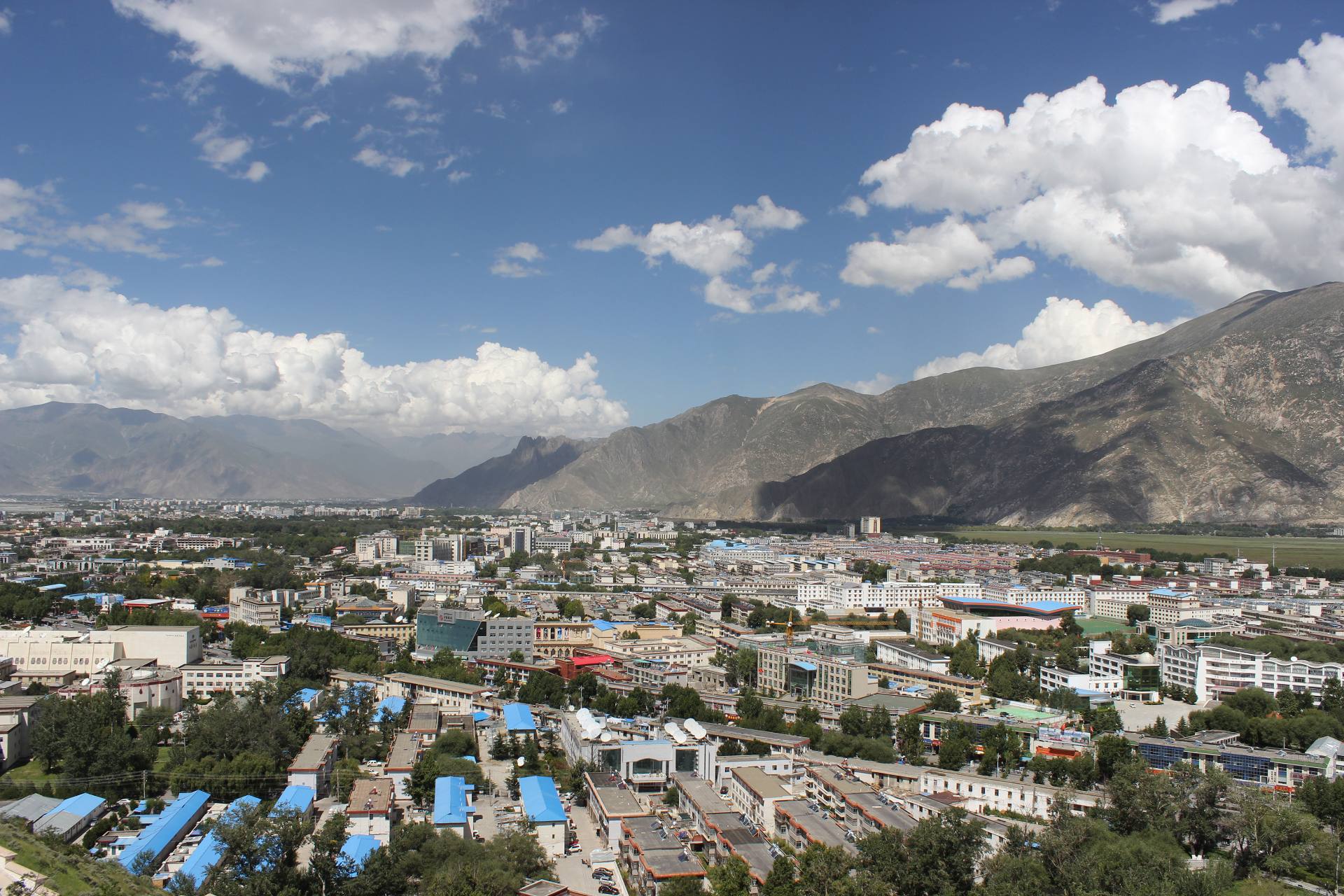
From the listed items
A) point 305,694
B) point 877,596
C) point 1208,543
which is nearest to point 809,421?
point 1208,543

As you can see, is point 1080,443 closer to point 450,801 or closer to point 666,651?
point 666,651

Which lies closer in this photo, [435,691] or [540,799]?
[540,799]

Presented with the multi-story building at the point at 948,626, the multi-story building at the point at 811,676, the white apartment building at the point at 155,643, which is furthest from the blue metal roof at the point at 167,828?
the multi-story building at the point at 948,626

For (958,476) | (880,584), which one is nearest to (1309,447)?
(958,476)

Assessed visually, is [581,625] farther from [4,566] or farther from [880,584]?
[4,566]

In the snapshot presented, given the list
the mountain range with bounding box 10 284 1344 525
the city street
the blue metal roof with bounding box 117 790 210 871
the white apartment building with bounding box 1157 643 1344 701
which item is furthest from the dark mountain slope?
the blue metal roof with bounding box 117 790 210 871

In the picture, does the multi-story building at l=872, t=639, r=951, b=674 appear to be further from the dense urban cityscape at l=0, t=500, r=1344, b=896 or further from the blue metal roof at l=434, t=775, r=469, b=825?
the blue metal roof at l=434, t=775, r=469, b=825

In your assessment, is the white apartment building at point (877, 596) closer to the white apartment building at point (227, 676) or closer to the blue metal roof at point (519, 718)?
the blue metal roof at point (519, 718)
